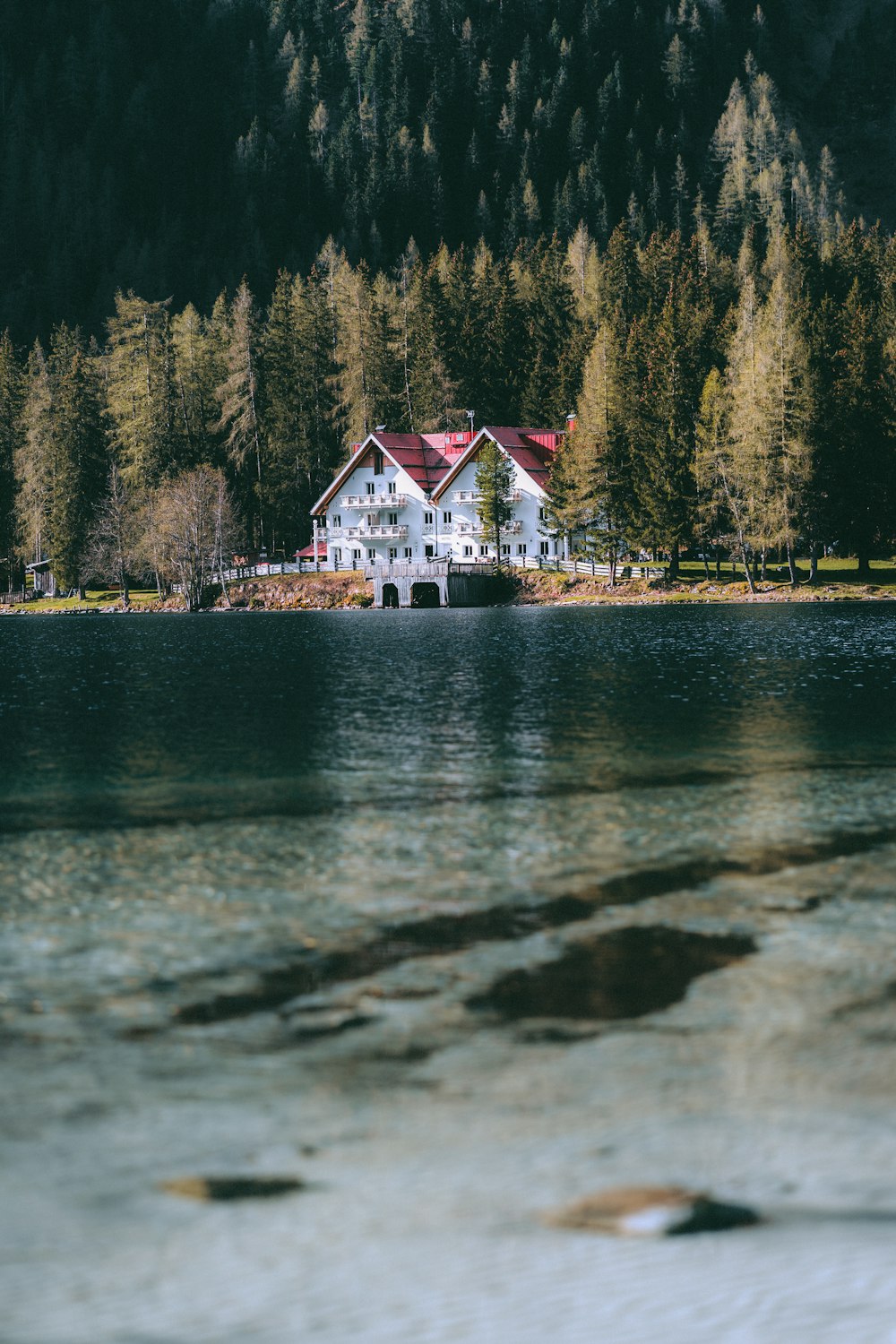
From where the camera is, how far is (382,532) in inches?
5022

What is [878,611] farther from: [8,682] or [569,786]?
[569,786]

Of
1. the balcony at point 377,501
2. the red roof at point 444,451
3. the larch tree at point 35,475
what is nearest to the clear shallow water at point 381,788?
the red roof at point 444,451

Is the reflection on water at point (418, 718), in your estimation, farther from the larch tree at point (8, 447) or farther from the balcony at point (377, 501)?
the larch tree at point (8, 447)

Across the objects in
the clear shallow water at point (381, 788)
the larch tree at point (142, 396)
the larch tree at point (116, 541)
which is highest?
the larch tree at point (142, 396)

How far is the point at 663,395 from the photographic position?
347 feet

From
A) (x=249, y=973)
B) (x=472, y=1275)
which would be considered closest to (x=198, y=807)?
(x=249, y=973)

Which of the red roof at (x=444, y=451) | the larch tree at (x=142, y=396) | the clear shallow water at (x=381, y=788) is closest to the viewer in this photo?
the clear shallow water at (x=381, y=788)

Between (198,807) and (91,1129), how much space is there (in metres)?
12.3

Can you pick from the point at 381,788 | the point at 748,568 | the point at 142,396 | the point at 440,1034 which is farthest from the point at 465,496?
the point at 440,1034

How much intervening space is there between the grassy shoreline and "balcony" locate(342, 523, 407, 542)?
967 centimetres

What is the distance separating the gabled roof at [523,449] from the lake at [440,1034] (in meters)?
93.2

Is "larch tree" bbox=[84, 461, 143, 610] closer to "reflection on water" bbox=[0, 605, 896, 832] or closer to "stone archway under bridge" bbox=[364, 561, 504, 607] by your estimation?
"stone archway under bridge" bbox=[364, 561, 504, 607]

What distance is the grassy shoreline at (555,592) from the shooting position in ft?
314

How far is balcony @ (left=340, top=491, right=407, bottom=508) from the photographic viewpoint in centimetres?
12569
